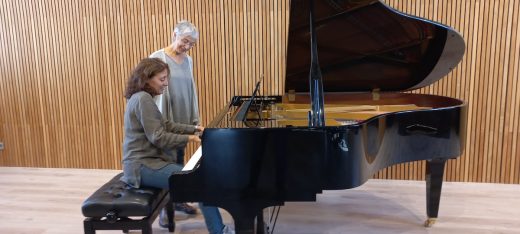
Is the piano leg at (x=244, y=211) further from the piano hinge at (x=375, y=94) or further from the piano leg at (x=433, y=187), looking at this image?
the piano hinge at (x=375, y=94)

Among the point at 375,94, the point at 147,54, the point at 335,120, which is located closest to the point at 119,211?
the point at 335,120

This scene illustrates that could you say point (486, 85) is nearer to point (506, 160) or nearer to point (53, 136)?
point (506, 160)

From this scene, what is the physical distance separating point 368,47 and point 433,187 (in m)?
1.15

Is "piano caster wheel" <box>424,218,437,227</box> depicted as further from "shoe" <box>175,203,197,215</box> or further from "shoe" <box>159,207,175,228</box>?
"shoe" <box>159,207,175,228</box>

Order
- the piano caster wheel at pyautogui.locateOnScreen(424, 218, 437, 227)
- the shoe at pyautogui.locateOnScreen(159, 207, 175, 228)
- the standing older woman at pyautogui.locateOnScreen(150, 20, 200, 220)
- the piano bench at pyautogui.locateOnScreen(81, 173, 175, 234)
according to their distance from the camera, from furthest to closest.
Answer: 1. the shoe at pyautogui.locateOnScreen(159, 207, 175, 228)
2. the piano caster wheel at pyautogui.locateOnScreen(424, 218, 437, 227)
3. the standing older woman at pyautogui.locateOnScreen(150, 20, 200, 220)
4. the piano bench at pyautogui.locateOnScreen(81, 173, 175, 234)

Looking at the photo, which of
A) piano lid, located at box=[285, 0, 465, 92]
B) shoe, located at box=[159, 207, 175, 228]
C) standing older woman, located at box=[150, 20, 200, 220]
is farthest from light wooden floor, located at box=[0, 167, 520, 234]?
piano lid, located at box=[285, 0, 465, 92]

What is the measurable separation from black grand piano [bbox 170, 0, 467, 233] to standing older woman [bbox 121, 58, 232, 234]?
0.37 meters

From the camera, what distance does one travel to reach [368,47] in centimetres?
280

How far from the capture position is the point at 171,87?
286cm

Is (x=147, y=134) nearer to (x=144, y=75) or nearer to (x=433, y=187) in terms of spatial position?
(x=144, y=75)

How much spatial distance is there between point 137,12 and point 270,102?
1.95 m

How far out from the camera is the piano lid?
2479mm

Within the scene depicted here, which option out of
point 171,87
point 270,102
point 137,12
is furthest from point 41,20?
point 270,102

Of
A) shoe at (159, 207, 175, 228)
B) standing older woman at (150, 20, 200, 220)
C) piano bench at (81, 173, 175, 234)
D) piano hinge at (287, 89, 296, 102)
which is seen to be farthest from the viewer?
piano hinge at (287, 89, 296, 102)
